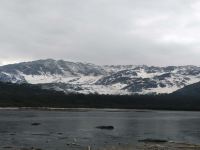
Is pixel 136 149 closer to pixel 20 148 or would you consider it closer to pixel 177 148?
pixel 177 148

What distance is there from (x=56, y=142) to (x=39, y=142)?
119 inches

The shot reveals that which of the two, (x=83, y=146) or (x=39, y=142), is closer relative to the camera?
(x=83, y=146)

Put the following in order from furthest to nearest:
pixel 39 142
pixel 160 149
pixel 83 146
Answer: pixel 39 142 < pixel 83 146 < pixel 160 149

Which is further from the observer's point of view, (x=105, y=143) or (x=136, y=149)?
(x=105, y=143)

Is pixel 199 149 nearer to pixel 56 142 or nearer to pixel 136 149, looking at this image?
pixel 136 149

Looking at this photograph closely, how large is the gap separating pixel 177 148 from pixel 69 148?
1711 cm

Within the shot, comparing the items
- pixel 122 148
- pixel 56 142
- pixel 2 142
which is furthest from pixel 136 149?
pixel 2 142

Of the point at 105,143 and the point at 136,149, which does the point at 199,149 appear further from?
the point at 105,143

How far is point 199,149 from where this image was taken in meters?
71.7

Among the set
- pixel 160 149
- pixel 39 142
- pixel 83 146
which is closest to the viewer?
pixel 160 149

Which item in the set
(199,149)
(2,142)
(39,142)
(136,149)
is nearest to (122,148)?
(136,149)

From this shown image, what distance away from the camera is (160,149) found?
69.9m

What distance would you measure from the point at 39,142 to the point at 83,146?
988cm

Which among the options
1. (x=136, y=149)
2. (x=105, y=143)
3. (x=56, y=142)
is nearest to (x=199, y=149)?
(x=136, y=149)
